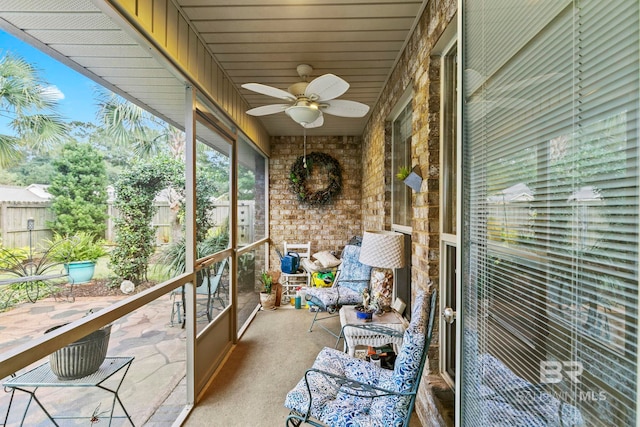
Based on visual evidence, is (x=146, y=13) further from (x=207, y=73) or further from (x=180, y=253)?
(x=180, y=253)

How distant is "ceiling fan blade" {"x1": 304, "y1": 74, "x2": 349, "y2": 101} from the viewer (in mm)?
1936

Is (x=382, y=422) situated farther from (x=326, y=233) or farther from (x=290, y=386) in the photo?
(x=326, y=233)

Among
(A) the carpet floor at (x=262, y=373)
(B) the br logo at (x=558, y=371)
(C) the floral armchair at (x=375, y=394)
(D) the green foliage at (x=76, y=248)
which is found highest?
(D) the green foliage at (x=76, y=248)

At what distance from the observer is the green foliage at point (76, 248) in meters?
1.16

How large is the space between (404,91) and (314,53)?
2.65ft

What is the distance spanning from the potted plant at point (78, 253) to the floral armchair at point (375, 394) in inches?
44.9

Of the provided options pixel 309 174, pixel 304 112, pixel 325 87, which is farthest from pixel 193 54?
pixel 309 174

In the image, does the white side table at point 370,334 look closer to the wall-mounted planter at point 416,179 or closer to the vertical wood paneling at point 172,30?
the wall-mounted planter at point 416,179

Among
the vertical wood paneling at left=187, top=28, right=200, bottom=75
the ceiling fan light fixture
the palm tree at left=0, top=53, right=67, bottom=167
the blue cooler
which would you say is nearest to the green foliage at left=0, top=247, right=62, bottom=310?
the palm tree at left=0, top=53, right=67, bottom=167

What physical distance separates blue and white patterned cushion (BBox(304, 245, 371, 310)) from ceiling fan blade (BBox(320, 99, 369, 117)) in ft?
5.66

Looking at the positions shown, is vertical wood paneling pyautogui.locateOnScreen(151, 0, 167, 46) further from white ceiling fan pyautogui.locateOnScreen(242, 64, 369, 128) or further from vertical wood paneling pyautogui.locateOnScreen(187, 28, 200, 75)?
white ceiling fan pyautogui.locateOnScreen(242, 64, 369, 128)

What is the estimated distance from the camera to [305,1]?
1838 millimetres

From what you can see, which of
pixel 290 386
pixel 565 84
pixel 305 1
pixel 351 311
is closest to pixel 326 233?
pixel 351 311

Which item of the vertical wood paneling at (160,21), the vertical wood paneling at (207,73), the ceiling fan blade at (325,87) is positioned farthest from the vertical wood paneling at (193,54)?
the ceiling fan blade at (325,87)
